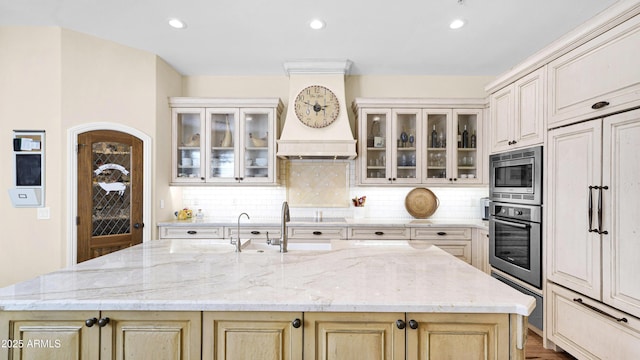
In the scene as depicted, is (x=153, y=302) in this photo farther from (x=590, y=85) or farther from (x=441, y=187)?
(x=441, y=187)

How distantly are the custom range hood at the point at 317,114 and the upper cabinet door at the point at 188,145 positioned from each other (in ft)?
3.59

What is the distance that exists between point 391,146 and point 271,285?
3037 millimetres

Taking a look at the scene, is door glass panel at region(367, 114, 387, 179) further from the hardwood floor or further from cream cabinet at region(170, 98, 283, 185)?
the hardwood floor

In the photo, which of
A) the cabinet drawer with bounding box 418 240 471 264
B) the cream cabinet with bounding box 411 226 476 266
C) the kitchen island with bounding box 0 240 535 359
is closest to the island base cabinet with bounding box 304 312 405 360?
the kitchen island with bounding box 0 240 535 359

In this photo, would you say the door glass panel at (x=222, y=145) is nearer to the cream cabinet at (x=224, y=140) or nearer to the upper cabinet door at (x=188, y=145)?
the cream cabinet at (x=224, y=140)

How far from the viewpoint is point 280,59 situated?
3844mm

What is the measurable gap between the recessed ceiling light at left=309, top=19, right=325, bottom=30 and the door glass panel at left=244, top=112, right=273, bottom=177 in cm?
139

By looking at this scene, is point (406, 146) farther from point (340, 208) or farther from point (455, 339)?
point (455, 339)

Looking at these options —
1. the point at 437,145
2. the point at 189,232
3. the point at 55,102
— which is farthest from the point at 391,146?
the point at 55,102

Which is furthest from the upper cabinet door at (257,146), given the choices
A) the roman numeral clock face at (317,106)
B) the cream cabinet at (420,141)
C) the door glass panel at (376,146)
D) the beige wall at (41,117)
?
the beige wall at (41,117)

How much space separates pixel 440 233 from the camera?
382cm

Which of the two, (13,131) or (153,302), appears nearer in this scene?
(153,302)

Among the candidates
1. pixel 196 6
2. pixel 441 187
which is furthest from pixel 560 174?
pixel 196 6

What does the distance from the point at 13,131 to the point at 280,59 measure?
114 inches
